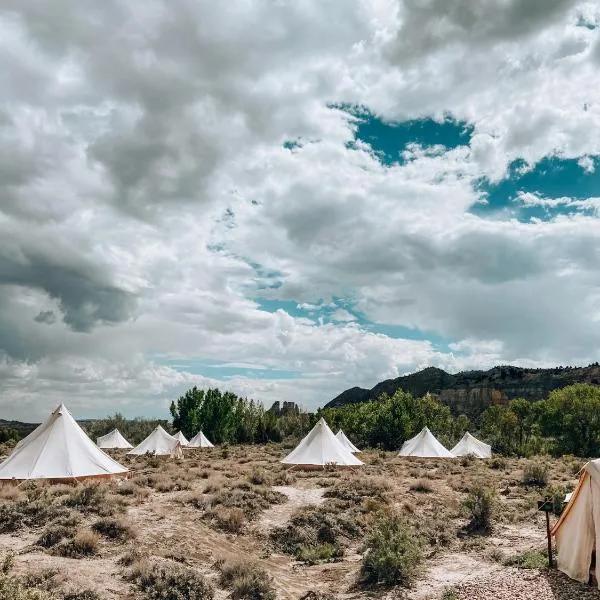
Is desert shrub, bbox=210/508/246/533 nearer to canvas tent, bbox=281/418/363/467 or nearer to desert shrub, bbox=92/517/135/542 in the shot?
desert shrub, bbox=92/517/135/542

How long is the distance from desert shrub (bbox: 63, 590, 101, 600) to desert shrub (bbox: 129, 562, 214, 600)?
1050 millimetres

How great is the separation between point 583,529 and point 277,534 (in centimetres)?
909

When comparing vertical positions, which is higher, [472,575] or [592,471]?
[592,471]

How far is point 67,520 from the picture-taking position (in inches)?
598

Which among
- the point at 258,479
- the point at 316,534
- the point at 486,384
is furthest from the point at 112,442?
the point at 486,384

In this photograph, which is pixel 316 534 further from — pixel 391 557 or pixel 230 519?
pixel 391 557

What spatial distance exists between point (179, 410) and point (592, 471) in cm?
6327

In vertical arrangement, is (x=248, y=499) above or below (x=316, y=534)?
above

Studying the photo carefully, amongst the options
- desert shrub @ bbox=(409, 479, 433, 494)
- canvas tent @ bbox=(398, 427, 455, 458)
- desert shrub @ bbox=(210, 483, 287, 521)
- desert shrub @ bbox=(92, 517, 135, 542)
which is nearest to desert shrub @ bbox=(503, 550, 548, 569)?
desert shrub @ bbox=(210, 483, 287, 521)

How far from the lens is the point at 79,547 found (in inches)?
543

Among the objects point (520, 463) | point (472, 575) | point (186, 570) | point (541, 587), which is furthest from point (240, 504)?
point (520, 463)

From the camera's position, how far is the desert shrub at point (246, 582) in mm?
12242

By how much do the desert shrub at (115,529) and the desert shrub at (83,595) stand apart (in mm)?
3699

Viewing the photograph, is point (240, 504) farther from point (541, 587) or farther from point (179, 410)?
point (179, 410)
